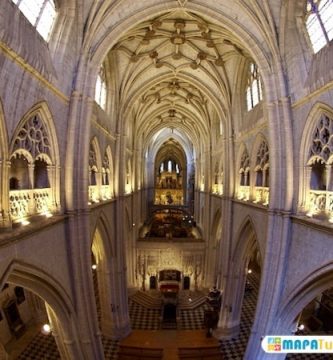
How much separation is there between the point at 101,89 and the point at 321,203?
11.3 metres

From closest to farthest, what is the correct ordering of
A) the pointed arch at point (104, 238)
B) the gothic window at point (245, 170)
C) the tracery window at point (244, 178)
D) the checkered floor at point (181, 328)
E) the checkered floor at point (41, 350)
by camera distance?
the checkered floor at point (41, 350) < the checkered floor at point (181, 328) < the pointed arch at point (104, 238) < the tracery window at point (244, 178) < the gothic window at point (245, 170)

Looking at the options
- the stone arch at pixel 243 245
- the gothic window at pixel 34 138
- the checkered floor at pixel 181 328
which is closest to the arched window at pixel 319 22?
the gothic window at pixel 34 138

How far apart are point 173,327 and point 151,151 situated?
27121 mm

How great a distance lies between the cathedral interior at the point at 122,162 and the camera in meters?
7.80

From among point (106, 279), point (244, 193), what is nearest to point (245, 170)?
point (244, 193)

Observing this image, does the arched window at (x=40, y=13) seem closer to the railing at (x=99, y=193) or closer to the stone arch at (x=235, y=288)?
the railing at (x=99, y=193)

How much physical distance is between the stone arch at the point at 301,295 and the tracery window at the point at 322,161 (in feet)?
5.38

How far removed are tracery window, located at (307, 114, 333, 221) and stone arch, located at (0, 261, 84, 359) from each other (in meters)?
7.87

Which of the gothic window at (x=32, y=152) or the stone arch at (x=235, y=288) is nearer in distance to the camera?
the gothic window at (x=32, y=152)

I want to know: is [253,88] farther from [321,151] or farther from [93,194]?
[93,194]

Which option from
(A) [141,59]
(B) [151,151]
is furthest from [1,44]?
(B) [151,151]

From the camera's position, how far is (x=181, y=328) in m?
18.4

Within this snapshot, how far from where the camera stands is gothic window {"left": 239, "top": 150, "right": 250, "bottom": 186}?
1541cm

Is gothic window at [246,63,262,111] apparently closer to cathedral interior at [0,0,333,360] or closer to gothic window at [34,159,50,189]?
cathedral interior at [0,0,333,360]
